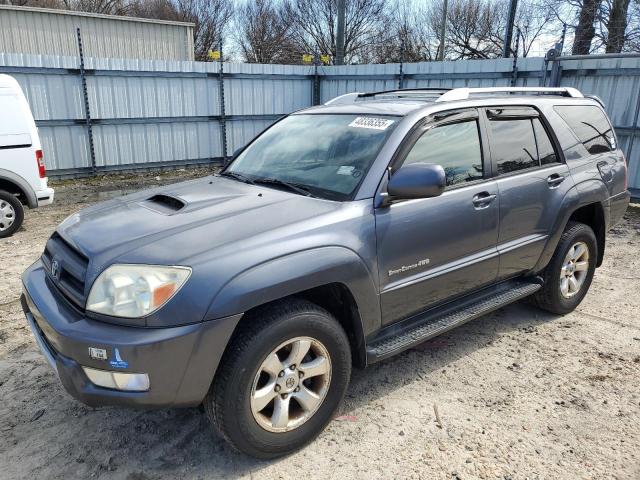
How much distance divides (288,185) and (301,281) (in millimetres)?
861

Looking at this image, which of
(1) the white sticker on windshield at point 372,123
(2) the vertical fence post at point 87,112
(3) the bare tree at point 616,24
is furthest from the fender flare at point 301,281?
(3) the bare tree at point 616,24

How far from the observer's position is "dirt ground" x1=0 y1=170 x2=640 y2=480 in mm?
2627

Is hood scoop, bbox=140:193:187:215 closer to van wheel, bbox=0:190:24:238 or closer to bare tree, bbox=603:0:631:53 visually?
van wheel, bbox=0:190:24:238

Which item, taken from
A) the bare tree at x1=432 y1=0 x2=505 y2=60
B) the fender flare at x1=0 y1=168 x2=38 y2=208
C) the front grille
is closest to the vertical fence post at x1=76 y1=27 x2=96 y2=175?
the fender flare at x1=0 y1=168 x2=38 y2=208

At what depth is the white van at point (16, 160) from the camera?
6.54 meters

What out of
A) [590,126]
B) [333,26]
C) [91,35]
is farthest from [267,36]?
[590,126]

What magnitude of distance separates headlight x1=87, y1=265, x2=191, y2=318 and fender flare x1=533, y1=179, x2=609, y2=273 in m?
2.92

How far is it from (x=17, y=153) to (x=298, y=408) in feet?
19.4

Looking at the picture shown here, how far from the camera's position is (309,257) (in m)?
2.53

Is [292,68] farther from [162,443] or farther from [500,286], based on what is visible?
[162,443]

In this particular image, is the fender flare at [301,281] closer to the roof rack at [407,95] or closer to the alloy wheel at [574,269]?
the roof rack at [407,95]

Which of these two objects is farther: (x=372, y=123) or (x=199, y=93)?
(x=199, y=93)

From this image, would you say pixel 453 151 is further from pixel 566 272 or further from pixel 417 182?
pixel 566 272

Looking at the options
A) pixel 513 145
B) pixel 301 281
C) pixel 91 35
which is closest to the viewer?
pixel 301 281
